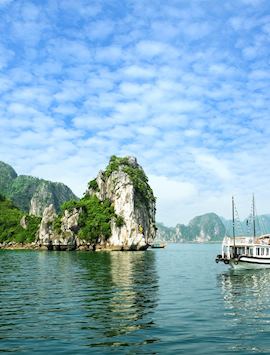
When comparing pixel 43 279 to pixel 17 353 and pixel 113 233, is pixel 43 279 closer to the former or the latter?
pixel 17 353

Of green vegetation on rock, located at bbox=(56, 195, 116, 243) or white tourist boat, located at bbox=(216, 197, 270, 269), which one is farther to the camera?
green vegetation on rock, located at bbox=(56, 195, 116, 243)

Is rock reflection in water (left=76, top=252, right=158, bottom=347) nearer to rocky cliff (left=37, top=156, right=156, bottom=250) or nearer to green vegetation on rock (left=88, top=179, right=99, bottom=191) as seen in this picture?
rocky cliff (left=37, top=156, right=156, bottom=250)

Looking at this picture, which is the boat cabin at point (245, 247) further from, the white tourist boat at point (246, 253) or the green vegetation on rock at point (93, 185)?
the green vegetation on rock at point (93, 185)

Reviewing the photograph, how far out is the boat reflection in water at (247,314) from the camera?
63.3ft

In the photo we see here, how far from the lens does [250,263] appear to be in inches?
2411

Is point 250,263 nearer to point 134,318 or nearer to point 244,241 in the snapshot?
point 244,241

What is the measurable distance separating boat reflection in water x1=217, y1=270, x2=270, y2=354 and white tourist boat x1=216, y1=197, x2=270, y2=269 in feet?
50.4

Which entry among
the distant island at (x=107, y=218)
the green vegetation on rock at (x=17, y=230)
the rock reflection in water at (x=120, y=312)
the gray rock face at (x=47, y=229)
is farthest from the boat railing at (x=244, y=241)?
the green vegetation on rock at (x=17, y=230)

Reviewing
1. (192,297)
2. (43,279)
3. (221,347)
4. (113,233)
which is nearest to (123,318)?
(221,347)

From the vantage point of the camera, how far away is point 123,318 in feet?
79.7

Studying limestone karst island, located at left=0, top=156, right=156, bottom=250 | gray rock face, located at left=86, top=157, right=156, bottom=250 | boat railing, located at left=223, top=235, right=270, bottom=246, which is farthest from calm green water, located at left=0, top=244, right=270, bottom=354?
limestone karst island, located at left=0, top=156, right=156, bottom=250

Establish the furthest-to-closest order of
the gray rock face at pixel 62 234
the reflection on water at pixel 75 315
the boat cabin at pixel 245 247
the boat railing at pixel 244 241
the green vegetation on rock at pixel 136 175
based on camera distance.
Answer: the green vegetation on rock at pixel 136 175 → the gray rock face at pixel 62 234 → the boat railing at pixel 244 241 → the boat cabin at pixel 245 247 → the reflection on water at pixel 75 315

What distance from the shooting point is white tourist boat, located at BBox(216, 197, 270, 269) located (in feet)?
201

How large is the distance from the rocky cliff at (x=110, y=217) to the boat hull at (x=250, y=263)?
256ft
